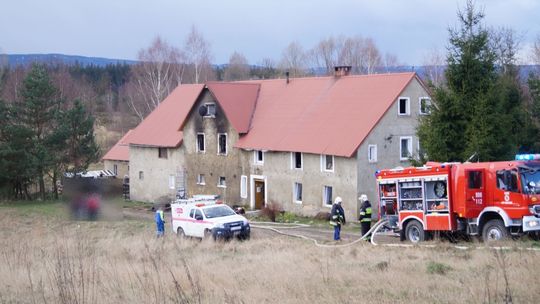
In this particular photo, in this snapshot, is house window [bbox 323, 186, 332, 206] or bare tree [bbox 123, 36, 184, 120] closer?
house window [bbox 323, 186, 332, 206]

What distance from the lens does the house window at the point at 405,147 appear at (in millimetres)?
37219

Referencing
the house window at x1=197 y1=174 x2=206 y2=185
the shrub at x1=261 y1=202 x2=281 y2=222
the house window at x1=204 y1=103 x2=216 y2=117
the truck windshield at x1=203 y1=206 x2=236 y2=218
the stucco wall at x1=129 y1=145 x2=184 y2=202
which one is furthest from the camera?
the stucco wall at x1=129 y1=145 x2=184 y2=202

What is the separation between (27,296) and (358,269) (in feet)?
20.7

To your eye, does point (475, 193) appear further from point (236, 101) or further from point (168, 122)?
point (168, 122)

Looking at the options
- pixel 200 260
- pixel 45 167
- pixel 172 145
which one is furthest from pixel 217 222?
pixel 45 167

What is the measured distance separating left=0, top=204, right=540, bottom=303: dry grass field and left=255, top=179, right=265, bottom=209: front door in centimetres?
2226

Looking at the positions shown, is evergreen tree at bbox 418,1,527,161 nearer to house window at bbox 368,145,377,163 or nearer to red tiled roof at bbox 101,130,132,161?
house window at bbox 368,145,377,163

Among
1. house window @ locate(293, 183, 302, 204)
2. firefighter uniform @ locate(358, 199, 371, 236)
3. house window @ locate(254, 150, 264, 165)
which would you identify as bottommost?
Result: firefighter uniform @ locate(358, 199, 371, 236)

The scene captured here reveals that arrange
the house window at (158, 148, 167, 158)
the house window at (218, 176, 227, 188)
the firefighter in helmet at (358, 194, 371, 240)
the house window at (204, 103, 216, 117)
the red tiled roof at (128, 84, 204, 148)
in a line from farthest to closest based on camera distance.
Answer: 1. the house window at (158, 148, 167, 158)
2. the red tiled roof at (128, 84, 204, 148)
3. the house window at (218, 176, 227, 188)
4. the house window at (204, 103, 216, 117)
5. the firefighter in helmet at (358, 194, 371, 240)

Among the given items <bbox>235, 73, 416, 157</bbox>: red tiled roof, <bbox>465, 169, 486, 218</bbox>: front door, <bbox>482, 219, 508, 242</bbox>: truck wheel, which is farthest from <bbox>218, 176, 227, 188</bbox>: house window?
<bbox>482, 219, 508, 242</bbox>: truck wheel

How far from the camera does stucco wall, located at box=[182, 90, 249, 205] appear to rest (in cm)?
4331

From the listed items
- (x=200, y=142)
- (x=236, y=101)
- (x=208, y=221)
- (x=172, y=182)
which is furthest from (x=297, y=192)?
(x=208, y=221)

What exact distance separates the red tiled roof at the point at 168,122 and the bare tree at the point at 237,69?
→ 5519 centimetres

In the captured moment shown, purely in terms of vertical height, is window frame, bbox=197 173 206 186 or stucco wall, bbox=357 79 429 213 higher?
stucco wall, bbox=357 79 429 213
